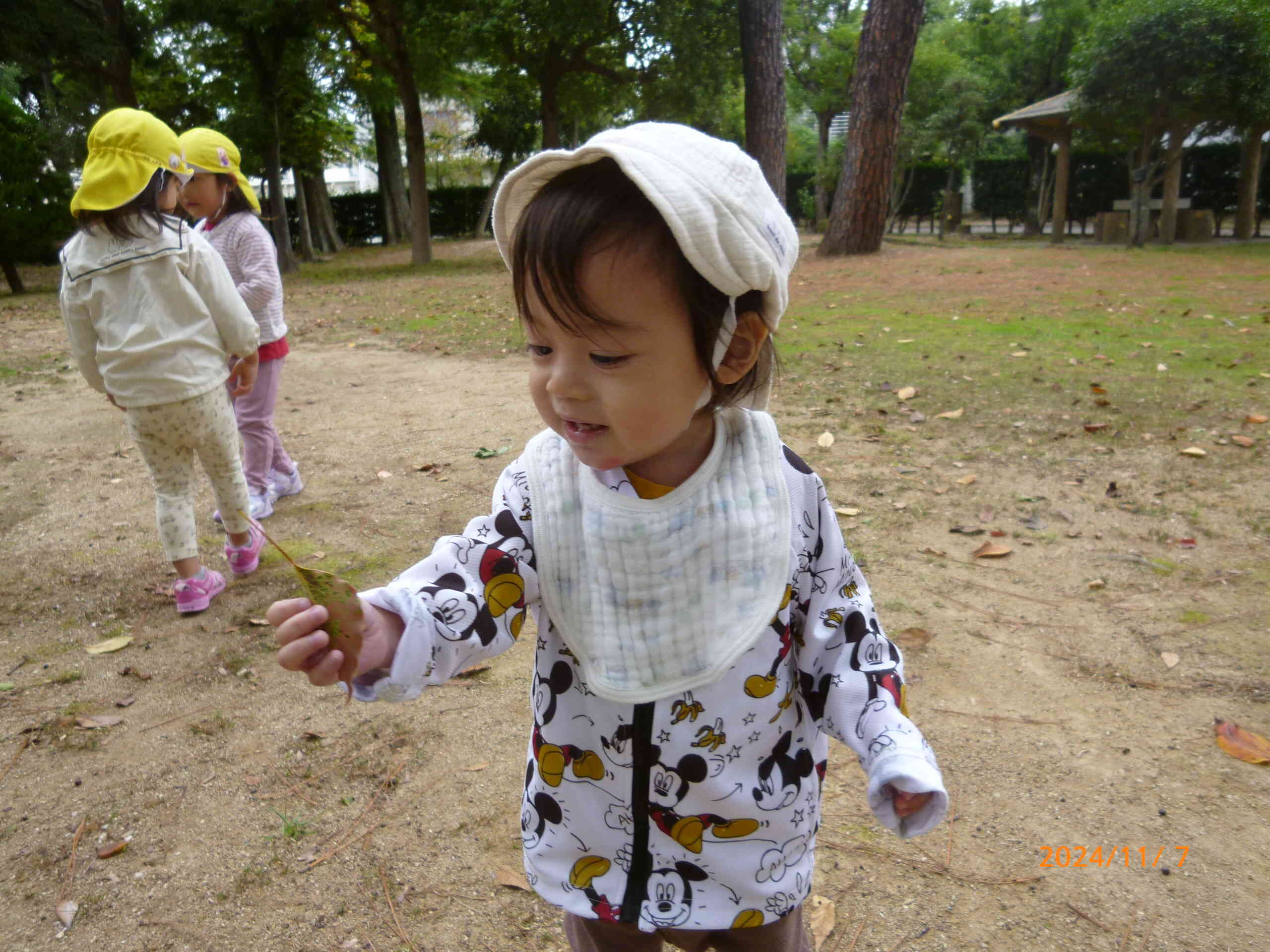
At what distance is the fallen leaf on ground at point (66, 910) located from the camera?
2049 millimetres

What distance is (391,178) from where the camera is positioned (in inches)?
1048

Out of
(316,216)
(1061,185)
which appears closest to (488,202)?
(316,216)

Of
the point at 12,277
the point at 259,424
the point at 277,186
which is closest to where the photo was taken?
the point at 259,424

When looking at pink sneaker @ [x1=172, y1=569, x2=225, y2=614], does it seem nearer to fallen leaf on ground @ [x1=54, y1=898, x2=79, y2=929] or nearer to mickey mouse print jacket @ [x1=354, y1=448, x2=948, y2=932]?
fallen leaf on ground @ [x1=54, y1=898, x2=79, y2=929]

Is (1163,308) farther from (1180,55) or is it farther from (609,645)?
(609,645)

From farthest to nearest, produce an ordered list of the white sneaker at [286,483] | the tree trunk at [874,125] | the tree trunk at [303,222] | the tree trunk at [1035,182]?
the tree trunk at [1035,182]
the tree trunk at [303,222]
the tree trunk at [874,125]
the white sneaker at [286,483]

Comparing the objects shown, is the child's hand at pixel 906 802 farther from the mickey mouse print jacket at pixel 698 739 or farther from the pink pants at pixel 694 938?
the pink pants at pixel 694 938

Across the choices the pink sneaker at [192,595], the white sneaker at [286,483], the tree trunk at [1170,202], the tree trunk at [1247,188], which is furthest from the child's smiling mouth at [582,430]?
the tree trunk at [1247,188]

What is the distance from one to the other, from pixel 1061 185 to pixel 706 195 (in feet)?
66.4

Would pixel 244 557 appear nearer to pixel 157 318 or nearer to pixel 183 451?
pixel 183 451

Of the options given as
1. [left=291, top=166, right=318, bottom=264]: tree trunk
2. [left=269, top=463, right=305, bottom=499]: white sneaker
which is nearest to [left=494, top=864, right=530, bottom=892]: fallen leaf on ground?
[left=269, top=463, right=305, bottom=499]: white sneaker

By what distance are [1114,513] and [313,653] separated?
12.3ft

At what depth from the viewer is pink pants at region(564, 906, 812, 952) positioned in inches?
58.5

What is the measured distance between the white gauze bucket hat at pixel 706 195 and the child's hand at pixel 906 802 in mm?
637
